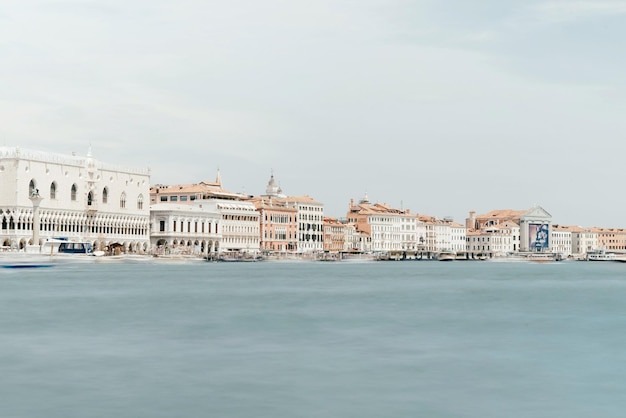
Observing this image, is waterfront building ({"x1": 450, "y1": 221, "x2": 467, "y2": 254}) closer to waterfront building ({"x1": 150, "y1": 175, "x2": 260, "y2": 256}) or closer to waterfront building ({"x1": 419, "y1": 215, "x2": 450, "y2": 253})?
waterfront building ({"x1": 419, "y1": 215, "x2": 450, "y2": 253})

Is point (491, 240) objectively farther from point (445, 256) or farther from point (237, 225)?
point (237, 225)

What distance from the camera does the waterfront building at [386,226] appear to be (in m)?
158

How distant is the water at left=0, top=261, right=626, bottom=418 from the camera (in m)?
16.5

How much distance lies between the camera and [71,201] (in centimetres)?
10481

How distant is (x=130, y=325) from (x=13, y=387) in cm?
1060

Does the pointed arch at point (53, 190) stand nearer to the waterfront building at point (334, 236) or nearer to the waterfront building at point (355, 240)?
the waterfront building at point (334, 236)

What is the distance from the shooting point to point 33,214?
3861 inches

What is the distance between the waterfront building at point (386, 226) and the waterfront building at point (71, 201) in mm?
47930

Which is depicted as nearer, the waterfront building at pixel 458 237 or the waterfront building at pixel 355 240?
the waterfront building at pixel 355 240

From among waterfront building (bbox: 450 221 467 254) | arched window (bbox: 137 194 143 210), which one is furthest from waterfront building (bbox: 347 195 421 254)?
arched window (bbox: 137 194 143 210)

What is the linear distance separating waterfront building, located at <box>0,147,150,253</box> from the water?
61.1 m

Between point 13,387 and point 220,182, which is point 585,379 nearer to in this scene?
point 13,387

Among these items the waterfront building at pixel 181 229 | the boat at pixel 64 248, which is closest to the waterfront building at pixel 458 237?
the waterfront building at pixel 181 229

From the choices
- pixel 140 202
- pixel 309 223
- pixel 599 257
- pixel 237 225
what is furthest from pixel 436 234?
pixel 140 202
